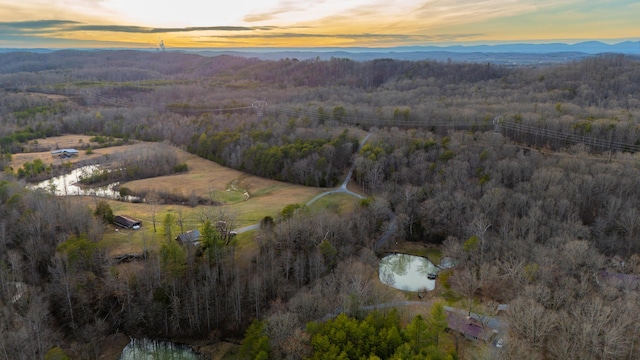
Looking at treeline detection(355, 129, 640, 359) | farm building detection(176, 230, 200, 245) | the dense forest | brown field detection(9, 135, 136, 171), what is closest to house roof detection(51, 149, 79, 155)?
brown field detection(9, 135, 136, 171)

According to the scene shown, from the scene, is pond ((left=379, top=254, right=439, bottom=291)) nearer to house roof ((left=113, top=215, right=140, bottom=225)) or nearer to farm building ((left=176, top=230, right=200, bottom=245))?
farm building ((left=176, top=230, right=200, bottom=245))

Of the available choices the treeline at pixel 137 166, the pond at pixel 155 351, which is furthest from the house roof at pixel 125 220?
the treeline at pixel 137 166

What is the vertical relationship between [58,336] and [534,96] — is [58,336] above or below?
below

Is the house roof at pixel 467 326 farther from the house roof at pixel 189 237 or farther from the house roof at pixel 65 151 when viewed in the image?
the house roof at pixel 65 151

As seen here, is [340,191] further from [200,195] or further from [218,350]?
[218,350]

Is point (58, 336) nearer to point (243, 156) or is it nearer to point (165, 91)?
point (243, 156)

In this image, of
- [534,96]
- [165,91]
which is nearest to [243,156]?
[534,96]
